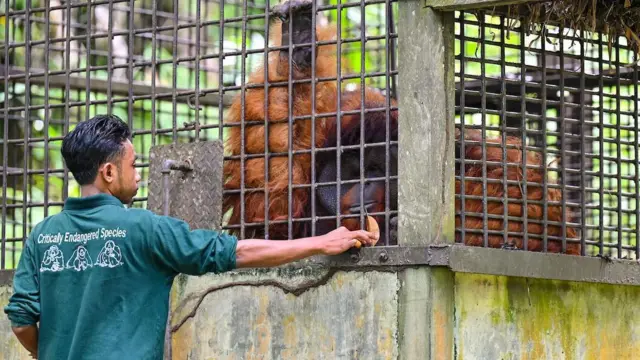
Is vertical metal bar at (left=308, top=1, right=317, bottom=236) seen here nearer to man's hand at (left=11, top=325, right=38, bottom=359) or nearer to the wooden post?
the wooden post

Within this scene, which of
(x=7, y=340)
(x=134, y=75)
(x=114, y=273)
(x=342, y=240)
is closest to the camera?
(x=114, y=273)

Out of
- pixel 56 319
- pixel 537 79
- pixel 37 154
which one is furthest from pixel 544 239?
pixel 37 154

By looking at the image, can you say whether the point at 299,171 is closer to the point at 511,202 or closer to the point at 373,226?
the point at 373,226

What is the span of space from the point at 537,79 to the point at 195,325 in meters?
2.87

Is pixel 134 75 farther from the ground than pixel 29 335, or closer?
farther from the ground

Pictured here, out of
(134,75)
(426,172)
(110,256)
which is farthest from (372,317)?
(134,75)

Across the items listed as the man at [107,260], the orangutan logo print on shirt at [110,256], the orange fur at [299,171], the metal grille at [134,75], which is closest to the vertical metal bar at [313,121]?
the metal grille at [134,75]

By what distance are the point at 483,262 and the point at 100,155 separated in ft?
4.35

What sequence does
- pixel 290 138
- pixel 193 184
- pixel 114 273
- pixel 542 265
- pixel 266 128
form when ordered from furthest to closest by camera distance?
1. pixel 193 184
2. pixel 266 128
3. pixel 290 138
4. pixel 542 265
5. pixel 114 273

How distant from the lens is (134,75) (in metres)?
8.95

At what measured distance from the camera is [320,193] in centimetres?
464

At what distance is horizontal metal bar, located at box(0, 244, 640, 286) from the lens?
400cm

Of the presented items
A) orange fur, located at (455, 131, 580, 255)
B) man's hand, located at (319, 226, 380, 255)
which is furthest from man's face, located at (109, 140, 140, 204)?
orange fur, located at (455, 131, 580, 255)

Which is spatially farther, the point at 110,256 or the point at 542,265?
the point at 542,265
